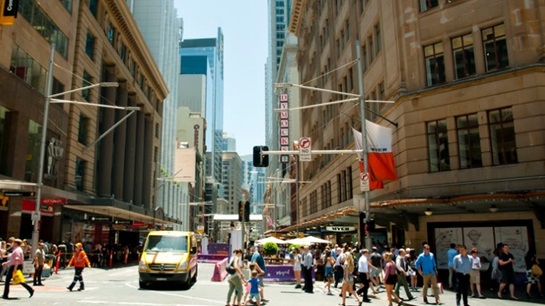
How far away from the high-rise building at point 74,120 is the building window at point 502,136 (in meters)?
19.2

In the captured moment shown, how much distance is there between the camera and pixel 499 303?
15.8 meters

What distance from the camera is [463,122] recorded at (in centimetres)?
2272

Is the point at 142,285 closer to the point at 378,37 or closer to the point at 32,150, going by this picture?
the point at 32,150

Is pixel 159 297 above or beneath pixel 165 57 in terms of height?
beneath

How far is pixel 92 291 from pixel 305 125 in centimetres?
4818

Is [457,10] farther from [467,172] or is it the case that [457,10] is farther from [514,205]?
[514,205]

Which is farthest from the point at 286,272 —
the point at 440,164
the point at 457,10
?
the point at 457,10

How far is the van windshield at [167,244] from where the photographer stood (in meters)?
20.1

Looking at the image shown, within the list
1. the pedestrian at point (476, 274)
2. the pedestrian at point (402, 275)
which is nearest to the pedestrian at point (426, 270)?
the pedestrian at point (402, 275)

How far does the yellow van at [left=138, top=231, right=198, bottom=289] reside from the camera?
1862 centimetres

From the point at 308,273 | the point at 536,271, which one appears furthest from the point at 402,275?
the point at 536,271

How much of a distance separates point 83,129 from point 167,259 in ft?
86.9

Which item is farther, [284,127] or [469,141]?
[284,127]

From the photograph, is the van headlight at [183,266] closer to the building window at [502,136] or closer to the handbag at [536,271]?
the handbag at [536,271]
